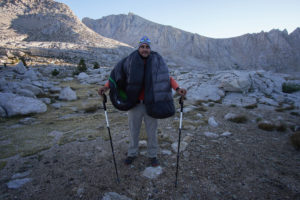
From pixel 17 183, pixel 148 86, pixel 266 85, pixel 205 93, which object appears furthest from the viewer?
pixel 266 85

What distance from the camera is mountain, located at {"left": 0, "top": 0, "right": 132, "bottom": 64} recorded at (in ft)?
207

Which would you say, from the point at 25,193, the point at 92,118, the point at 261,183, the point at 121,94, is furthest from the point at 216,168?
the point at 92,118

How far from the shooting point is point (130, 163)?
381 centimetres

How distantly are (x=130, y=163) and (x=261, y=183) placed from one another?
2959mm

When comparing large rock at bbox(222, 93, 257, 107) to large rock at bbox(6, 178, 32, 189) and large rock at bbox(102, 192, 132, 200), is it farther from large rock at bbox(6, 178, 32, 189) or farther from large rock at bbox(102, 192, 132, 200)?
large rock at bbox(6, 178, 32, 189)

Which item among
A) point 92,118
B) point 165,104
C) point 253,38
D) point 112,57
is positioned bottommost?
point 92,118

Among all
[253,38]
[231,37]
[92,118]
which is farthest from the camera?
[231,37]

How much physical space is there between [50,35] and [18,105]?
104664 mm

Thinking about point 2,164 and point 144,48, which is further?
point 2,164

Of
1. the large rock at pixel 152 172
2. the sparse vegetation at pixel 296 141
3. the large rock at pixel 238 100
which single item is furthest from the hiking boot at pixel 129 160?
the large rock at pixel 238 100

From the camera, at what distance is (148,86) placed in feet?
10.9

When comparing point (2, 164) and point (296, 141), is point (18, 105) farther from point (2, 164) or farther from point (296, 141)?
Result: point (296, 141)

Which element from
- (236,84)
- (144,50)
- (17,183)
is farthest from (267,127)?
(17,183)

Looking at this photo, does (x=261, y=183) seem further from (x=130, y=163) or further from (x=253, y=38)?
(x=253, y=38)
